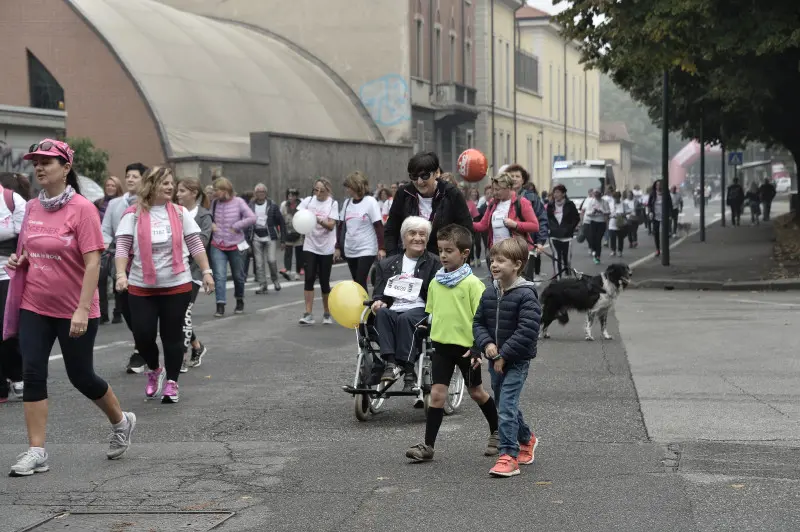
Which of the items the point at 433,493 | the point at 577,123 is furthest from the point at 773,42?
the point at 577,123

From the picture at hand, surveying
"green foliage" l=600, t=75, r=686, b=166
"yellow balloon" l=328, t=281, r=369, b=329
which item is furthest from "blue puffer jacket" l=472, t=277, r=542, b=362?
"green foliage" l=600, t=75, r=686, b=166

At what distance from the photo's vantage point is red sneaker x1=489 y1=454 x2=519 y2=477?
6852 millimetres

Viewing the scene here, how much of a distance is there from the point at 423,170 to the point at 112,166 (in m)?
25.6

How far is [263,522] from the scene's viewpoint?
597cm

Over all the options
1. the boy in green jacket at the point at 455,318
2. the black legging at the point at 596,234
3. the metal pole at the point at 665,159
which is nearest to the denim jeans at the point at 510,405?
the boy in green jacket at the point at 455,318

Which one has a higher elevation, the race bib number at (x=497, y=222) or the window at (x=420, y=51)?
the window at (x=420, y=51)

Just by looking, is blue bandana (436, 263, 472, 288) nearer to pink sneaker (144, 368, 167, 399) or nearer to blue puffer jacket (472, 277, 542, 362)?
blue puffer jacket (472, 277, 542, 362)

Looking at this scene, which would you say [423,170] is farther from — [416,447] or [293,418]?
[416,447]

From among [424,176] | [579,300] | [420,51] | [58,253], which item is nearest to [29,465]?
[58,253]

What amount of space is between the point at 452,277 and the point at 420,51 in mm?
44002

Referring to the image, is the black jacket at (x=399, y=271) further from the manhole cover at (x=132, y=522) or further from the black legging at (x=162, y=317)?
the manhole cover at (x=132, y=522)

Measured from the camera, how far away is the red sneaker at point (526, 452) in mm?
7176

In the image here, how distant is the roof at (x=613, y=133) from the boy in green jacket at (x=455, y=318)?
115812 mm

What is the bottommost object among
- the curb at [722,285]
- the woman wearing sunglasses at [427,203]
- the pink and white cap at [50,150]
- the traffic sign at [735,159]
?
the curb at [722,285]
